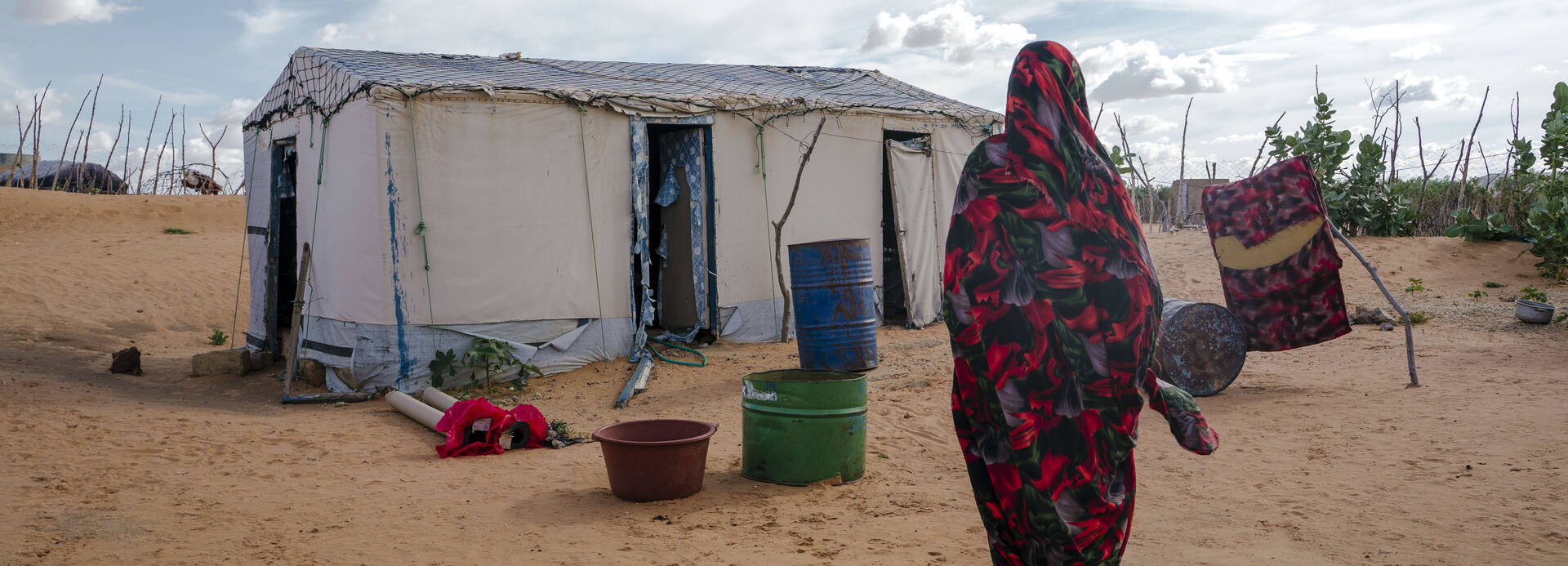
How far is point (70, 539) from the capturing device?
3.60m

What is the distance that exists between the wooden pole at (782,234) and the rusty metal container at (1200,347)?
332 centimetres

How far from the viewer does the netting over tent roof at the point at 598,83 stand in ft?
23.8

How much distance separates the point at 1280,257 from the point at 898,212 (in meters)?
3.78

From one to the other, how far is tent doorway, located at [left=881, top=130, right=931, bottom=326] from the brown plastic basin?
552 cm

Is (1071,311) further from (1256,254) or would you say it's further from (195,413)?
(195,413)

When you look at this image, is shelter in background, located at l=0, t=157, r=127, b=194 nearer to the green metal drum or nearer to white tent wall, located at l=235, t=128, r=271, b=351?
white tent wall, located at l=235, t=128, r=271, b=351

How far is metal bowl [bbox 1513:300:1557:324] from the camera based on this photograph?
8.49 m

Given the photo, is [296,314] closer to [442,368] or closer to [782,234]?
Answer: [442,368]

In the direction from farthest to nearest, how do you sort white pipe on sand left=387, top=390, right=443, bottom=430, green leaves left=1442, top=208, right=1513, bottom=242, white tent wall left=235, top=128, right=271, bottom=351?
1. green leaves left=1442, top=208, right=1513, bottom=242
2. white tent wall left=235, top=128, right=271, bottom=351
3. white pipe on sand left=387, top=390, right=443, bottom=430

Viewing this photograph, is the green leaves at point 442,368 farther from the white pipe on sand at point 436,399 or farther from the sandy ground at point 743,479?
the sandy ground at point 743,479

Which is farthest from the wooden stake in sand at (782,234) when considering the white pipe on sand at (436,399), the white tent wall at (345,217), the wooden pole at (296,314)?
the wooden pole at (296,314)

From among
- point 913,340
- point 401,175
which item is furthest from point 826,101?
point 401,175

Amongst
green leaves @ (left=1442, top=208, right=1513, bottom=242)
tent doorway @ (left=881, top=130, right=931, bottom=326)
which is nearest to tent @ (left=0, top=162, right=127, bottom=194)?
tent doorway @ (left=881, top=130, right=931, bottom=326)

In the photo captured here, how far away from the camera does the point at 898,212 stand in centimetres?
945
